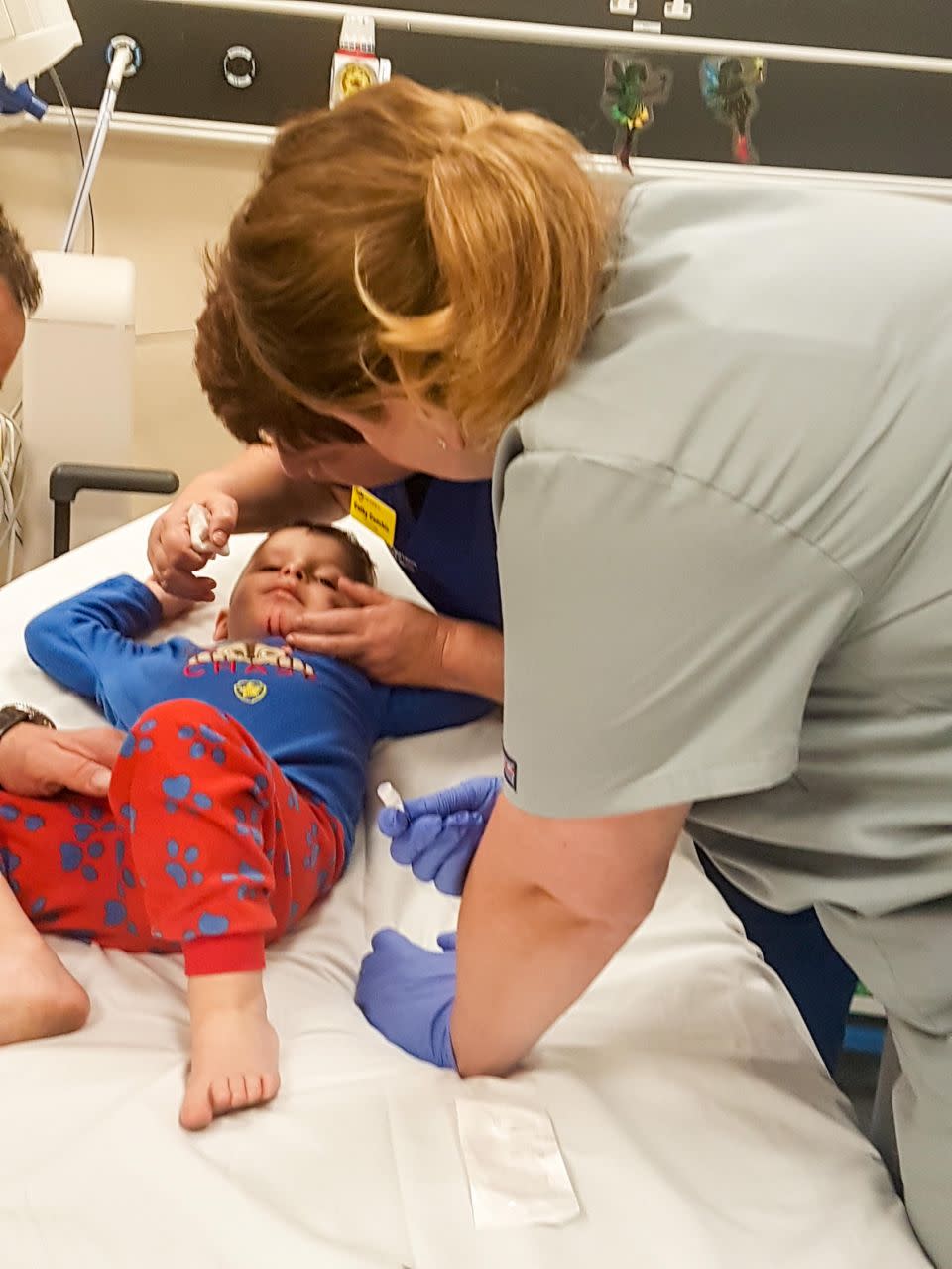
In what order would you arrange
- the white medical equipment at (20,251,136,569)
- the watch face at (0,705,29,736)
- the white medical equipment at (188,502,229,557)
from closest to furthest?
the watch face at (0,705,29,736), the white medical equipment at (188,502,229,557), the white medical equipment at (20,251,136,569)

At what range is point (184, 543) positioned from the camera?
1.72m

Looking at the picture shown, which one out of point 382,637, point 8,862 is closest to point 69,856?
point 8,862

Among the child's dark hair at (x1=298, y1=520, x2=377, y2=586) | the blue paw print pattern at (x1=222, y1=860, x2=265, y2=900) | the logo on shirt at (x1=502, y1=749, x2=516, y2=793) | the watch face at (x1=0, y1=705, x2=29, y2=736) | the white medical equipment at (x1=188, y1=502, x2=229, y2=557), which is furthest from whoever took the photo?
the child's dark hair at (x1=298, y1=520, x2=377, y2=586)

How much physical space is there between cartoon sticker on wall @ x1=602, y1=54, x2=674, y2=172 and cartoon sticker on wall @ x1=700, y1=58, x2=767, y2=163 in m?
0.09

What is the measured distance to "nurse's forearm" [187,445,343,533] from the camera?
185cm

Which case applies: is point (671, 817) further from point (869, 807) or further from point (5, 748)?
point (5, 748)

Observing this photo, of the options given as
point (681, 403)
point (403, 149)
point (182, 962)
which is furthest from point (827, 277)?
point (182, 962)

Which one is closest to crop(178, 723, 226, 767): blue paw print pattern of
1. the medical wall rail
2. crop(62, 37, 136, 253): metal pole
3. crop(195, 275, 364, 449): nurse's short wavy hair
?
crop(195, 275, 364, 449): nurse's short wavy hair

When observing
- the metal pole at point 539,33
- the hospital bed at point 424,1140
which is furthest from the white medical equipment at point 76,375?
the hospital bed at point 424,1140

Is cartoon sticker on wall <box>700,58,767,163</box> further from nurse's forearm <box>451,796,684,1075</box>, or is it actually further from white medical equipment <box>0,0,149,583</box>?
nurse's forearm <box>451,796,684,1075</box>

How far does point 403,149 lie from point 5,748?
869mm

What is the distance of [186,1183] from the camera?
2.93 ft

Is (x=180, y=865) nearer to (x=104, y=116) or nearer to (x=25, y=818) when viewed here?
(x=25, y=818)

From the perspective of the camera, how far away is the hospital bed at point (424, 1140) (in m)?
0.87
